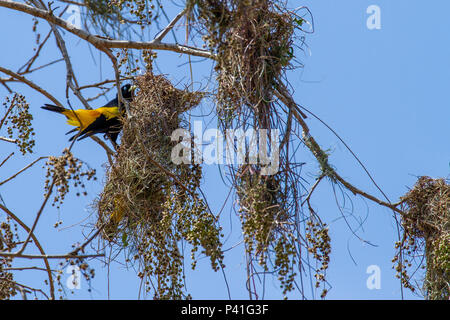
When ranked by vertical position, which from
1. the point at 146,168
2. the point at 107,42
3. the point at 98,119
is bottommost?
the point at 146,168

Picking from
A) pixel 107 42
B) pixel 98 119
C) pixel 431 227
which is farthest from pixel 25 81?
pixel 431 227

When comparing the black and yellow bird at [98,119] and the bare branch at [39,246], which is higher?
the black and yellow bird at [98,119]

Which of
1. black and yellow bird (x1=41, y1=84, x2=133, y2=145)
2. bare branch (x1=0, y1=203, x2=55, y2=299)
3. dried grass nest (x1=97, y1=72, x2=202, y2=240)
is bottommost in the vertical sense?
bare branch (x1=0, y1=203, x2=55, y2=299)

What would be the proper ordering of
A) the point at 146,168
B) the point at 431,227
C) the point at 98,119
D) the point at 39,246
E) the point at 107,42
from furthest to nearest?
the point at 98,119
the point at 146,168
the point at 431,227
the point at 39,246
the point at 107,42

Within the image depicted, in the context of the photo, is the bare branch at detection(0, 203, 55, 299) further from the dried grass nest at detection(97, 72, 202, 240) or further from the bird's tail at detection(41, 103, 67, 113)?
the bird's tail at detection(41, 103, 67, 113)

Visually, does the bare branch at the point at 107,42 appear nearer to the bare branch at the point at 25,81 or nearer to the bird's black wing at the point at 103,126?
the bare branch at the point at 25,81

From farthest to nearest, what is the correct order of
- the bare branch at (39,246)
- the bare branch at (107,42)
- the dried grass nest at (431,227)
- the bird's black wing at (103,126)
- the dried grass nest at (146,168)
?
the bird's black wing at (103,126) < the dried grass nest at (146,168) < the dried grass nest at (431,227) < the bare branch at (107,42) < the bare branch at (39,246)

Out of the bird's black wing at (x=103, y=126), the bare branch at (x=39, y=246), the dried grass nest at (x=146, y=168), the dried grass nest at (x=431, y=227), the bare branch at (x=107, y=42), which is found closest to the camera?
the bare branch at (x=39, y=246)

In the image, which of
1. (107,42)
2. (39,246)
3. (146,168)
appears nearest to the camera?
(107,42)

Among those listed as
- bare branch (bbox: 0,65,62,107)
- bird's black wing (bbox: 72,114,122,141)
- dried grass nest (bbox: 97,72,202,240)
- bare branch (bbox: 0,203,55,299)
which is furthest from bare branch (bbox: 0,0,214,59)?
bird's black wing (bbox: 72,114,122,141)

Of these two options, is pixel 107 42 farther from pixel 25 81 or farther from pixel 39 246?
pixel 39 246

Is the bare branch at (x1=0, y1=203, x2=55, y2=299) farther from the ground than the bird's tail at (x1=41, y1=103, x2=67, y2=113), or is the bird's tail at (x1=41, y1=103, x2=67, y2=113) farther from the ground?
the bird's tail at (x1=41, y1=103, x2=67, y2=113)

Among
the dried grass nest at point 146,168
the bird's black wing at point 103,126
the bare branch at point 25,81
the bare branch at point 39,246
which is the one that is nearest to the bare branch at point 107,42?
the bare branch at point 25,81
